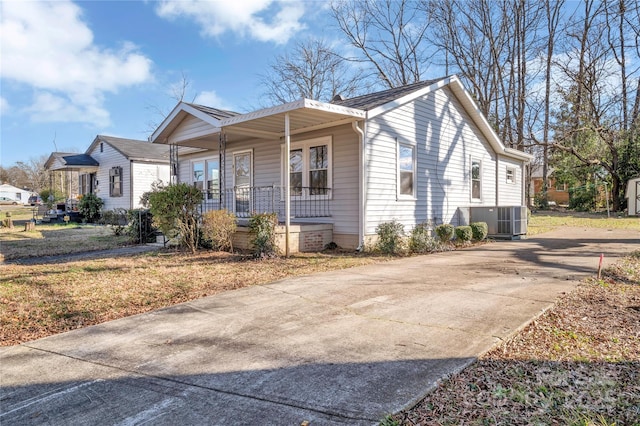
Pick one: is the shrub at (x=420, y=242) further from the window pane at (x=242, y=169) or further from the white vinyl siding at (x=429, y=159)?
the window pane at (x=242, y=169)

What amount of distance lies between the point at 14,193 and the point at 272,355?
287ft

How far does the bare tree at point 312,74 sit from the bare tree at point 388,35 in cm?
201

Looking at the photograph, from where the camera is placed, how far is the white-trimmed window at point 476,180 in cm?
1448

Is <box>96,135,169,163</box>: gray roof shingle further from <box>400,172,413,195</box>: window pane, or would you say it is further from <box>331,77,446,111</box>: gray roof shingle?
<box>400,172,413,195</box>: window pane

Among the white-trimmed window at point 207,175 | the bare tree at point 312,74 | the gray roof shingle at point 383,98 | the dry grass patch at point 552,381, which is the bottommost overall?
the dry grass patch at point 552,381

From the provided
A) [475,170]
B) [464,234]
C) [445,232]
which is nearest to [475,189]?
[475,170]

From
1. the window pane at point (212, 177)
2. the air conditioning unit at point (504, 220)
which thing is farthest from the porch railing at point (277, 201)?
the air conditioning unit at point (504, 220)

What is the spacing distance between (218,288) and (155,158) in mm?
18854

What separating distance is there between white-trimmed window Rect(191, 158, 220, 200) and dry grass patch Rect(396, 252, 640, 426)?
1199 cm

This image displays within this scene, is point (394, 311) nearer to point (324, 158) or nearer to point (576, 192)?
point (324, 158)

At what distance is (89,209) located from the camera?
22.2 metres

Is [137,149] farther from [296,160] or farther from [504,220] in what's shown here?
[504,220]

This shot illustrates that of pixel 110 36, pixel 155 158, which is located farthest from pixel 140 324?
pixel 155 158

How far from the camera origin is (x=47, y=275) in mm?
6895
